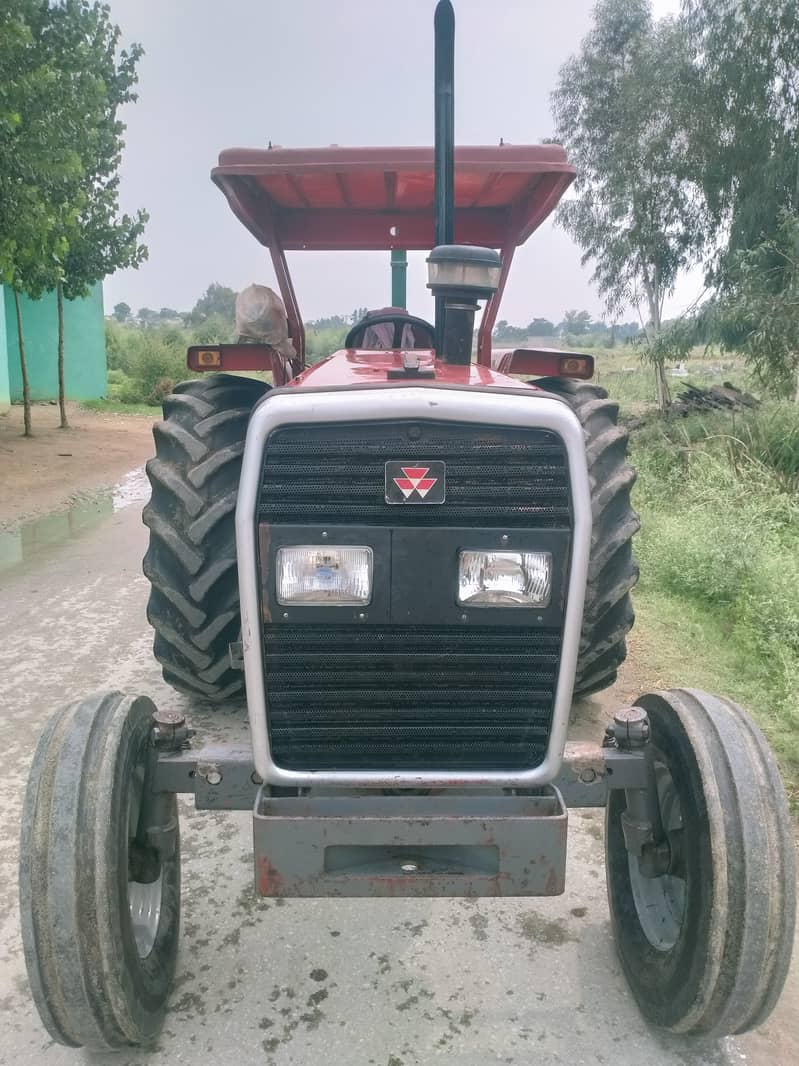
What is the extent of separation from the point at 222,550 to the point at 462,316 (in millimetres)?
1058

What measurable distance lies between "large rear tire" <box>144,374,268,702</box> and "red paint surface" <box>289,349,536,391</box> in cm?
45

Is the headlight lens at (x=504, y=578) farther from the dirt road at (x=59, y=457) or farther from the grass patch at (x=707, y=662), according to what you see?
the dirt road at (x=59, y=457)

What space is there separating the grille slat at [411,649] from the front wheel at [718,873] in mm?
357

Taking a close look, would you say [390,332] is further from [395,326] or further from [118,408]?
[118,408]

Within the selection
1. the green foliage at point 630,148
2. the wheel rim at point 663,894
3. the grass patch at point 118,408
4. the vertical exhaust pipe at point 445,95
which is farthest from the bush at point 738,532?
the grass patch at point 118,408

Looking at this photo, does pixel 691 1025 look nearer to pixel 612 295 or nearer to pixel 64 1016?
pixel 64 1016

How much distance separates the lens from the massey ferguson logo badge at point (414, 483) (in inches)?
75.1

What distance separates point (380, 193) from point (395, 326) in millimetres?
677

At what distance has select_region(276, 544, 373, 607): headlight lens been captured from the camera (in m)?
1.93


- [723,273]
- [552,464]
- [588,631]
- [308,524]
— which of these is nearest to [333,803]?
[308,524]

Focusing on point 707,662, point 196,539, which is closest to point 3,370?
point 707,662

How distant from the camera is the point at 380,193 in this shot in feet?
13.3

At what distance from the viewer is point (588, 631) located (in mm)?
3076

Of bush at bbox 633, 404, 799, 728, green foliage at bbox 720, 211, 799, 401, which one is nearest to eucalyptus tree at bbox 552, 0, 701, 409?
green foliage at bbox 720, 211, 799, 401
